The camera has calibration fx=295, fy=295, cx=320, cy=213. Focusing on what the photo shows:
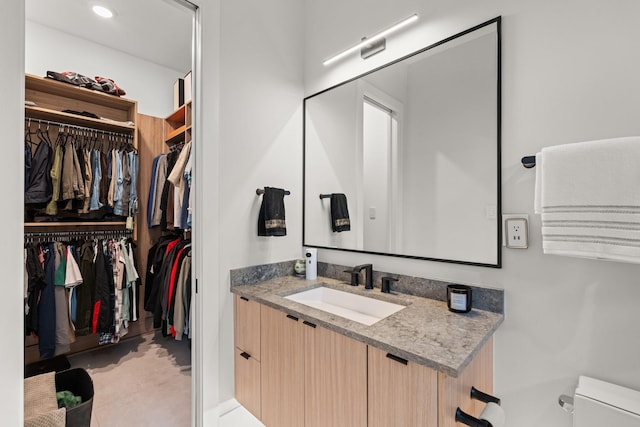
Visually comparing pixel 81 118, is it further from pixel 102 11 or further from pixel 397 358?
pixel 397 358

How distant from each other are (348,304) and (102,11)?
2.81m

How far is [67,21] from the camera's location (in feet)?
7.84

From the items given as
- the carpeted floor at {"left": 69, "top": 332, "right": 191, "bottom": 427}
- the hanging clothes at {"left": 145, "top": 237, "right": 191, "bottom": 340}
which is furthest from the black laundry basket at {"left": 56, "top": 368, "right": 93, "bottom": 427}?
the hanging clothes at {"left": 145, "top": 237, "right": 191, "bottom": 340}

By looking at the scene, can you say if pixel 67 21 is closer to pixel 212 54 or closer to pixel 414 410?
pixel 212 54

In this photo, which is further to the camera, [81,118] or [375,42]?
[81,118]

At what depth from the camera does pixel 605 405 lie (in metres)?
0.92

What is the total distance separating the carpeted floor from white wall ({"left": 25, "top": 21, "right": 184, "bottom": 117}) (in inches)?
90.6

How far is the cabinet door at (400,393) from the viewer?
Answer: 889 millimetres

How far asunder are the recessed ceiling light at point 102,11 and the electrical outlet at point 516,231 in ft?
9.95

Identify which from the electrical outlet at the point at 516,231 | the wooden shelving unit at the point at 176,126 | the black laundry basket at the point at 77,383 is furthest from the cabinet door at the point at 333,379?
the wooden shelving unit at the point at 176,126

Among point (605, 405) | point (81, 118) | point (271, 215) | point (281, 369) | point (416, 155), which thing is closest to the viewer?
point (605, 405)

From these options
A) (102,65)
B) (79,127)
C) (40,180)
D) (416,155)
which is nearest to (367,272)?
(416,155)

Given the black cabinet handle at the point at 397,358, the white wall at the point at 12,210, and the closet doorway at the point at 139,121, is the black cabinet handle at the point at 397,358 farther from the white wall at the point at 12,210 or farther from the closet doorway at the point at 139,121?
the white wall at the point at 12,210

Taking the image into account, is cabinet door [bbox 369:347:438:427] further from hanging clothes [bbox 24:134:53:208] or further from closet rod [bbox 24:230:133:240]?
closet rod [bbox 24:230:133:240]
